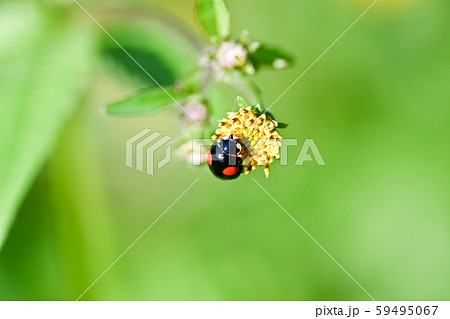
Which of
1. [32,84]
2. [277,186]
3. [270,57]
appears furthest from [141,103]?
[277,186]

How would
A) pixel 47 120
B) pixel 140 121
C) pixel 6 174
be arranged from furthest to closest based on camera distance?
1. pixel 140 121
2. pixel 47 120
3. pixel 6 174

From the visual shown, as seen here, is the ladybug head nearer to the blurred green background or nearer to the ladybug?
the ladybug

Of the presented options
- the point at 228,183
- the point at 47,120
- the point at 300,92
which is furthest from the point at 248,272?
the point at 47,120

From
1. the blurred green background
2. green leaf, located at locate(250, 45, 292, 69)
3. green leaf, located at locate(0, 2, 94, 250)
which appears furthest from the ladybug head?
the blurred green background

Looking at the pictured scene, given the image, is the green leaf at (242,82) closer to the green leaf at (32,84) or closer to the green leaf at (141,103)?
the green leaf at (141,103)

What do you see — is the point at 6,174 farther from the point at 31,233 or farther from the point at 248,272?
the point at 248,272
